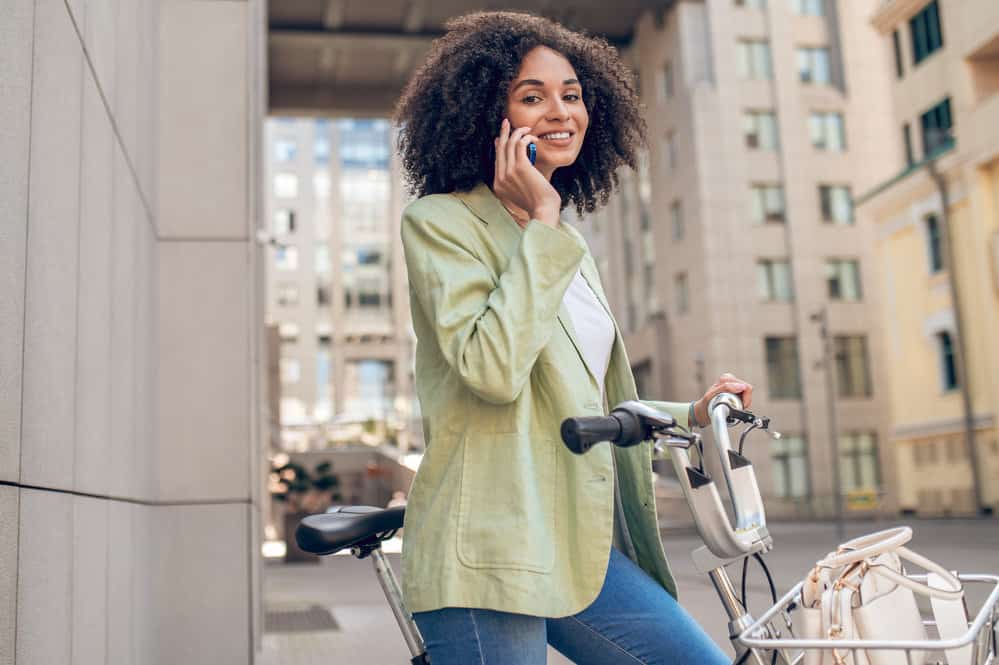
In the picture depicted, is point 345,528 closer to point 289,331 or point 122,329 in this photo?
point 122,329

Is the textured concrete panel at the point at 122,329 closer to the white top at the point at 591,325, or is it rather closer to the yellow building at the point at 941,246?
the white top at the point at 591,325

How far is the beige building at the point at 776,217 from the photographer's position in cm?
3903

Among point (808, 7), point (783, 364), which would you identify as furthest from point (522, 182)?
point (808, 7)

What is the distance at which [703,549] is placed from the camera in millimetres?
2004

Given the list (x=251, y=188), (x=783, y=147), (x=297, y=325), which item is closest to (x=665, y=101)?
(x=783, y=147)

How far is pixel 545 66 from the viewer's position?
2344 mm

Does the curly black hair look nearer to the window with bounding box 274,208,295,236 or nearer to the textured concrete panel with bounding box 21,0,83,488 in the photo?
the textured concrete panel with bounding box 21,0,83,488

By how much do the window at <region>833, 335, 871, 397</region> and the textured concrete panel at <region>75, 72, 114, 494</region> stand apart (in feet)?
128

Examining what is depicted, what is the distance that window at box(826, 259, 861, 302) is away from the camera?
40844 millimetres

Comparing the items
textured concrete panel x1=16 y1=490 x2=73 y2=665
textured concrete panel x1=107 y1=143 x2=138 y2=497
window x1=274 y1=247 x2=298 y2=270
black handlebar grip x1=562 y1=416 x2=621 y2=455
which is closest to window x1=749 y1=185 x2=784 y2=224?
textured concrete panel x1=107 y1=143 x2=138 y2=497

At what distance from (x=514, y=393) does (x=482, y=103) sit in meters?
0.73

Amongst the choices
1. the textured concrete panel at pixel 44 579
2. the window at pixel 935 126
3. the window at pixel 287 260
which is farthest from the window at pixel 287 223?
the window at pixel 287 260

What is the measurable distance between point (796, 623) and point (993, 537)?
17718 millimetres

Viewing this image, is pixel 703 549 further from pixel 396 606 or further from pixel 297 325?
pixel 297 325
